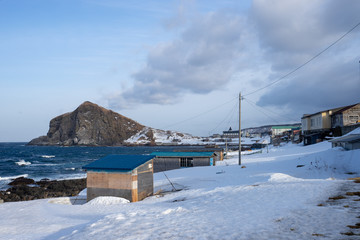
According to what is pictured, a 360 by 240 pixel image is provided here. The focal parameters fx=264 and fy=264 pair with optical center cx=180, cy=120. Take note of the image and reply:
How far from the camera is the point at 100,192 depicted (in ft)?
65.0

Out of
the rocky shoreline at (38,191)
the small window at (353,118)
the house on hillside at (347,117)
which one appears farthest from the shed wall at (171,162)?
the small window at (353,118)

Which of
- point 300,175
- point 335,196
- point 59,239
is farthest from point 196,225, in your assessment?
point 300,175

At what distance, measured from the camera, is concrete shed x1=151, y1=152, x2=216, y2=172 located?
40219 mm

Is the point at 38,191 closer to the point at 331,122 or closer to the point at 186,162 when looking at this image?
the point at 186,162

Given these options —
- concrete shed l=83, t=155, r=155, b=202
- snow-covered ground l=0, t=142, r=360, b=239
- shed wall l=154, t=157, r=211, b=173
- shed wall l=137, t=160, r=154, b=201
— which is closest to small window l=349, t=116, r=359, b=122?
shed wall l=154, t=157, r=211, b=173

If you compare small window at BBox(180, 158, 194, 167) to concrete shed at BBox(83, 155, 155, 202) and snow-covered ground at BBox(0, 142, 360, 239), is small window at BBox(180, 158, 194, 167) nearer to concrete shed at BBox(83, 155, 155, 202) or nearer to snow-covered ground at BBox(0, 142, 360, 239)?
concrete shed at BBox(83, 155, 155, 202)

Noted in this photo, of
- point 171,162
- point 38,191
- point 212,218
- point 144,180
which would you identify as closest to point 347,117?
point 171,162

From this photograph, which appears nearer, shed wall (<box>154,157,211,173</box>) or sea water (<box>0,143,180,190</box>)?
shed wall (<box>154,157,211,173</box>)

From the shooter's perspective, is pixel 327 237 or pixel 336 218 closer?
pixel 327 237

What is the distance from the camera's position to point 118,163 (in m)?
20.4

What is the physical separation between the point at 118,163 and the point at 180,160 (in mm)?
20649

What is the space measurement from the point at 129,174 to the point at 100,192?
279cm

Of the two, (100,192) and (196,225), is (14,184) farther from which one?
(196,225)

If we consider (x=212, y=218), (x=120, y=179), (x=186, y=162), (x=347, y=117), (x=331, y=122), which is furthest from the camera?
(x=331, y=122)
